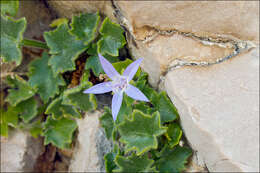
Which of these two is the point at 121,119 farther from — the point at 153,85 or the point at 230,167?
the point at 230,167

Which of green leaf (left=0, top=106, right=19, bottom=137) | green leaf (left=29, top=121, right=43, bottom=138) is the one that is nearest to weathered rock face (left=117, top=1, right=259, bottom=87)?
green leaf (left=29, top=121, right=43, bottom=138)

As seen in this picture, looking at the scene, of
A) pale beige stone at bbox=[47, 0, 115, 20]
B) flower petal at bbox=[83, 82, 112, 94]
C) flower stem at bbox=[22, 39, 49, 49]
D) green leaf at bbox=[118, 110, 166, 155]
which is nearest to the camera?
flower petal at bbox=[83, 82, 112, 94]

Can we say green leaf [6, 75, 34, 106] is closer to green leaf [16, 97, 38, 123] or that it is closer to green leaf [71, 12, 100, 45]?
green leaf [16, 97, 38, 123]

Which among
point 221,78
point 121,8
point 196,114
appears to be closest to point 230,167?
point 196,114

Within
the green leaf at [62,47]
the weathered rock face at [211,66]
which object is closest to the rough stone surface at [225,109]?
the weathered rock face at [211,66]

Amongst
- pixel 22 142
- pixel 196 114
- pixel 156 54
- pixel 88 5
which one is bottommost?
pixel 22 142

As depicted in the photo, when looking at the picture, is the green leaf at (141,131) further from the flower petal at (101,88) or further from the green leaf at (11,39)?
the green leaf at (11,39)
